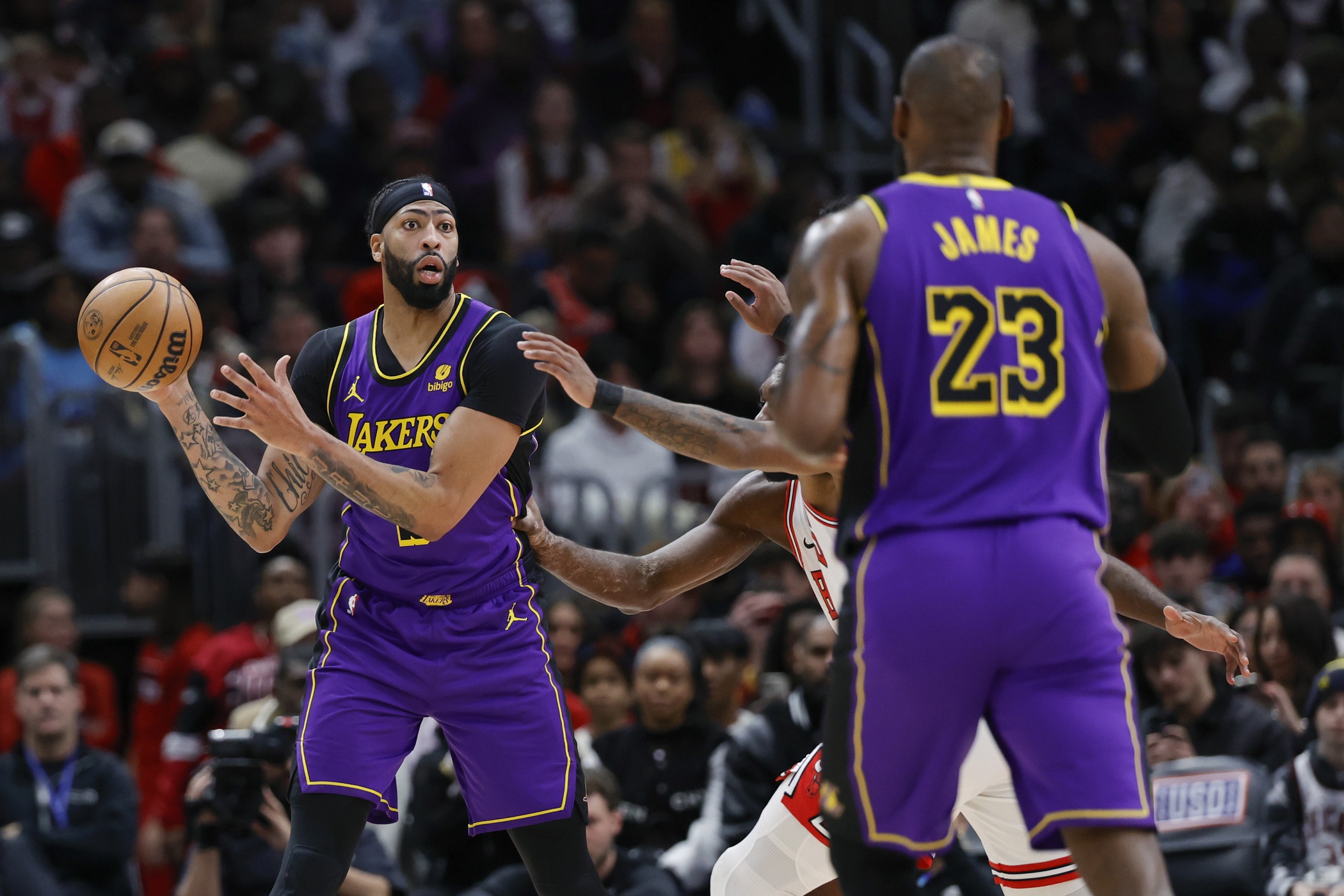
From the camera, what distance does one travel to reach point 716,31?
53.5ft

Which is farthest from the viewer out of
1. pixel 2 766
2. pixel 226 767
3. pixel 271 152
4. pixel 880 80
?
pixel 880 80

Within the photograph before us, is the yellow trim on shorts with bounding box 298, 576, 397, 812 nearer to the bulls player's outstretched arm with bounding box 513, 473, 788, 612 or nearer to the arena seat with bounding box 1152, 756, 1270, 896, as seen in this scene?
the bulls player's outstretched arm with bounding box 513, 473, 788, 612

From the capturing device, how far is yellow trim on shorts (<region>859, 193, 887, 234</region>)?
408 cm

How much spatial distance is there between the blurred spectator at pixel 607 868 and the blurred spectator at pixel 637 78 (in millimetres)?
8246

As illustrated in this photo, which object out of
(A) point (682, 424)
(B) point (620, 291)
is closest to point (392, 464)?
(A) point (682, 424)

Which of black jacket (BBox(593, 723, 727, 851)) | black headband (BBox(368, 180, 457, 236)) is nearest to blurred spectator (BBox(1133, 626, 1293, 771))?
black jacket (BBox(593, 723, 727, 851))

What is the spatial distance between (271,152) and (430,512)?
9.11 m

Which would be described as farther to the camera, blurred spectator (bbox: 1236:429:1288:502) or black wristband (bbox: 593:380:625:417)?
blurred spectator (bbox: 1236:429:1288:502)

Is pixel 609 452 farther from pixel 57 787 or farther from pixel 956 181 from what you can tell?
pixel 956 181

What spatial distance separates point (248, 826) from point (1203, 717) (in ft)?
14.2

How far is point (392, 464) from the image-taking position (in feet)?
17.7

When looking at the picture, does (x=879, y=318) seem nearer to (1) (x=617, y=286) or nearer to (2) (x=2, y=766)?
(2) (x=2, y=766)

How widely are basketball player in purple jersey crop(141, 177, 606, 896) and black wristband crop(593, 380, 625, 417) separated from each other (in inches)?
29.6

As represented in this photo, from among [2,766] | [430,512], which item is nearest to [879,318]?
[430,512]
